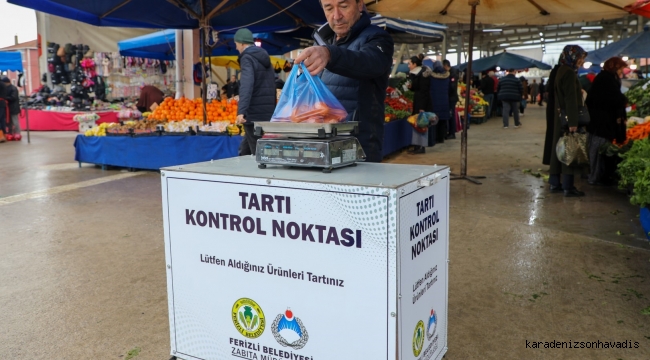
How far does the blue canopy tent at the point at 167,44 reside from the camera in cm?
1268

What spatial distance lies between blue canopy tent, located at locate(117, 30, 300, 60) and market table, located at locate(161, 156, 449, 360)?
931cm

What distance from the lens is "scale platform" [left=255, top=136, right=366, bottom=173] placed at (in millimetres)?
1855

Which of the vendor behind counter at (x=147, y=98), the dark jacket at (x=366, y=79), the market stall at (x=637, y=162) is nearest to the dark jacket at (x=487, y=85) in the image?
the market stall at (x=637, y=162)

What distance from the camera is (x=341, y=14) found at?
2.44 metres

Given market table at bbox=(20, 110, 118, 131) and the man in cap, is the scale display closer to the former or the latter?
the man in cap

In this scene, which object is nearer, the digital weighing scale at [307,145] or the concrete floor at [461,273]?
the digital weighing scale at [307,145]

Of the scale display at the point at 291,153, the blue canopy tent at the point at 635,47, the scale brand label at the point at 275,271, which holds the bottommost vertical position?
the scale brand label at the point at 275,271

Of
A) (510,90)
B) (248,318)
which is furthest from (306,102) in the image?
(510,90)

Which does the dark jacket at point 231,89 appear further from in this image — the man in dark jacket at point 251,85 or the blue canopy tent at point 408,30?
the man in dark jacket at point 251,85

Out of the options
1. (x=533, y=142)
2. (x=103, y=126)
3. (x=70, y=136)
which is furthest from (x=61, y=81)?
(x=533, y=142)

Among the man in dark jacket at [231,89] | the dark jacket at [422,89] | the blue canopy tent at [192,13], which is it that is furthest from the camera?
the man in dark jacket at [231,89]

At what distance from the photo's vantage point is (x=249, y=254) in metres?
1.94

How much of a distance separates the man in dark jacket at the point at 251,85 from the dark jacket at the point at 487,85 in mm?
15398

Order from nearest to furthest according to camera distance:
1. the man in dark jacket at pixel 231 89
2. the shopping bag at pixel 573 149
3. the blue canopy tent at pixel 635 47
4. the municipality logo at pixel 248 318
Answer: the municipality logo at pixel 248 318, the shopping bag at pixel 573 149, the blue canopy tent at pixel 635 47, the man in dark jacket at pixel 231 89
